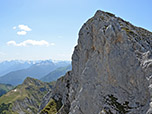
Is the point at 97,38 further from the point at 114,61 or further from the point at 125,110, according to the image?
the point at 125,110

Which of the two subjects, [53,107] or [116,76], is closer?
[116,76]

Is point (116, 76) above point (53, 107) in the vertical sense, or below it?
above

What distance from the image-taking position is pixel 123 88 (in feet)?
122

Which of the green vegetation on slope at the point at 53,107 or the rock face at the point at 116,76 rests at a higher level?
the rock face at the point at 116,76

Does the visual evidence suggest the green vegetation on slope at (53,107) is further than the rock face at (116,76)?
Yes

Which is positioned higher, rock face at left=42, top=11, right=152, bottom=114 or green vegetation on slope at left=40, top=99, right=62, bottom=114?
rock face at left=42, top=11, right=152, bottom=114

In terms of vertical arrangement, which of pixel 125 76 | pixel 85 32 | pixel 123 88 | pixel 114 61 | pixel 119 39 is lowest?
pixel 123 88

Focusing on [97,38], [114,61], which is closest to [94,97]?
[114,61]

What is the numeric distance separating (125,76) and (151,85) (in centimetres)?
878

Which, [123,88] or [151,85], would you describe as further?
[123,88]

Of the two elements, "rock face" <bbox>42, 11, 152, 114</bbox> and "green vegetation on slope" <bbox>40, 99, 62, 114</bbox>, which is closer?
"rock face" <bbox>42, 11, 152, 114</bbox>

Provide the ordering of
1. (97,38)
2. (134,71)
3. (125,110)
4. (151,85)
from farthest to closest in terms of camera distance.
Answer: (97,38)
(134,71)
(125,110)
(151,85)

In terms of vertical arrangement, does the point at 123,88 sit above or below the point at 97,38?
below

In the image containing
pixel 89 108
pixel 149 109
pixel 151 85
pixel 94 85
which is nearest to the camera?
pixel 149 109
